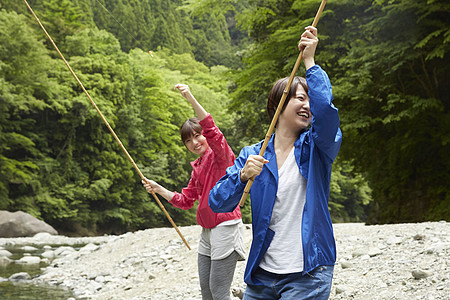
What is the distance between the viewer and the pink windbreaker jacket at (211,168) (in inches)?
128

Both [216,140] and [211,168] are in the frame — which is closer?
[216,140]

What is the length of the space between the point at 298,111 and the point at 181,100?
31.6 metres

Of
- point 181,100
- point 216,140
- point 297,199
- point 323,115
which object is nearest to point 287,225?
point 297,199

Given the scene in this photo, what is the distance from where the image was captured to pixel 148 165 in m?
31.1

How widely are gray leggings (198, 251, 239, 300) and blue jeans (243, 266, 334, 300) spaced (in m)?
1.19

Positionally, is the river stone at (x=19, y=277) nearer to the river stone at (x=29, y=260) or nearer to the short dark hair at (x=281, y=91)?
the river stone at (x=29, y=260)

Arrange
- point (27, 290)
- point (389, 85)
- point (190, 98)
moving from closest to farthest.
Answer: point (190, 98), point (27, 290), point (389, 85)

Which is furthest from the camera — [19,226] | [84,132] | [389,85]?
[84,132]

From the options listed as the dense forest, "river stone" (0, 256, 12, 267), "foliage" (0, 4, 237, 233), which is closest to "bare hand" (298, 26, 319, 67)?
the dense forest

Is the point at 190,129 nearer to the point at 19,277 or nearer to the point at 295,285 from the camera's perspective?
the point at 295,285

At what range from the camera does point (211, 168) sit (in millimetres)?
3439

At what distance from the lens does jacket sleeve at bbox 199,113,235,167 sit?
10.6 ft

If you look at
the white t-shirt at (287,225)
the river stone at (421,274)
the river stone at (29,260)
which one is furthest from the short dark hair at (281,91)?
the river stone at (29,260)

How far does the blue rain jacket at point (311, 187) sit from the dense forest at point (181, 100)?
5.75 meters
